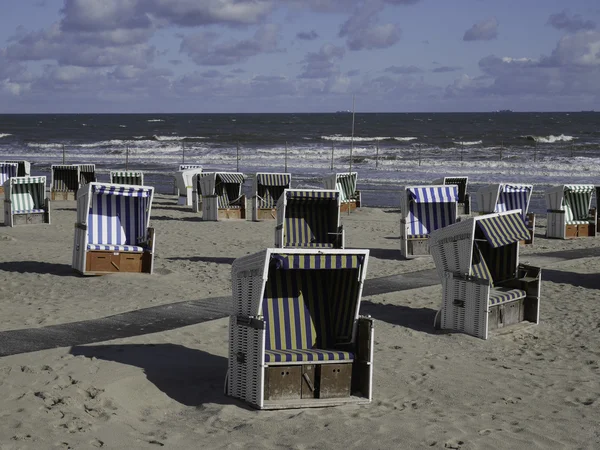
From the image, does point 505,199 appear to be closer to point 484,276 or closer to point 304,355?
point 484,276

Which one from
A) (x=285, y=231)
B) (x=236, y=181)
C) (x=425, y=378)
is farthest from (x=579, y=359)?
(x=236, y=181)

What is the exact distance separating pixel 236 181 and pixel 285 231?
7.77 meters

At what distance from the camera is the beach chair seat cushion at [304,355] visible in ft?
23.5

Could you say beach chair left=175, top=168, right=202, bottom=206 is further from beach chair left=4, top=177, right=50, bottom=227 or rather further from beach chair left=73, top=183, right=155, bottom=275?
beach chair left=73, top=183, right=155, bottom=275

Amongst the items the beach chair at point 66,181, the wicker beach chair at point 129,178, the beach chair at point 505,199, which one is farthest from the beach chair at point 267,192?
the beach chair at point 66,181

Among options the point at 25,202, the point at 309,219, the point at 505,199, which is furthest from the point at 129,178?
the point at 505,199

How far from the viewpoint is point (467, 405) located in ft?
24.4

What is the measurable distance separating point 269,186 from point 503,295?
39.8 feet

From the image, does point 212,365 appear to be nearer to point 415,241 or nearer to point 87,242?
point 87,242

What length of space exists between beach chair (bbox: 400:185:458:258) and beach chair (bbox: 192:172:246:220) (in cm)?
684

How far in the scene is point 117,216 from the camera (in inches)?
534

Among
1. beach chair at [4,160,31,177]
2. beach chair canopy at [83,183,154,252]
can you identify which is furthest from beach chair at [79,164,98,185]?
beach chair canopy at [83,183,154,252]

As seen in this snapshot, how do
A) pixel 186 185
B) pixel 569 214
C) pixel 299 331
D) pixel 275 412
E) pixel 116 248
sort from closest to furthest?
pixel 275 412
pixel 299 331
pixel 116 248
pixel 569 214
pixel 186 185

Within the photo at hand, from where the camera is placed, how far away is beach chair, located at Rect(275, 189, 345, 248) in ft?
48.1
